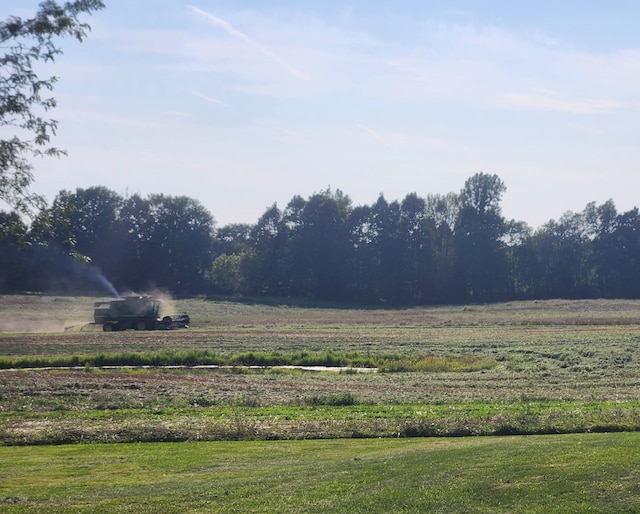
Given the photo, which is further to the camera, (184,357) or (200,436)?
(184,357)

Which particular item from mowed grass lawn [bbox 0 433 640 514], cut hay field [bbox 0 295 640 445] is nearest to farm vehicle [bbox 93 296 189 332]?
cut hay field [bbox 0 295 640 445]

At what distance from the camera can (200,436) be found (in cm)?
1909

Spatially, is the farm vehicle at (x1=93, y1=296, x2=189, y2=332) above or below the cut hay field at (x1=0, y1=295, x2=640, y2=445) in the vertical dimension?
above

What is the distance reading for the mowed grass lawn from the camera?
1160cm

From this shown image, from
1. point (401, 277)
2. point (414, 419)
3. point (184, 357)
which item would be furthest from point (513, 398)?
point (401, 277)

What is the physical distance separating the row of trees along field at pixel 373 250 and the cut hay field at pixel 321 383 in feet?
180

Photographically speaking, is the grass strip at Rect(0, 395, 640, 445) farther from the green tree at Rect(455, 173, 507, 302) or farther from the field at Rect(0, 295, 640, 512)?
the green tree at Rect(455, 173, 507, 302)

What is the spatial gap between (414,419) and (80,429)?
8.29 metres

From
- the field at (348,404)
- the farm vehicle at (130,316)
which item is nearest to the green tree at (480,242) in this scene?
the field at (348,404)

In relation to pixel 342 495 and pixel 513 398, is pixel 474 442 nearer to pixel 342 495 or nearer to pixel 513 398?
pixel 342 495

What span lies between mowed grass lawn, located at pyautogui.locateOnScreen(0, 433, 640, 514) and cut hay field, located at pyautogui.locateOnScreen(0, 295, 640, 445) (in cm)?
294

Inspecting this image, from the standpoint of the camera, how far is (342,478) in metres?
13.3

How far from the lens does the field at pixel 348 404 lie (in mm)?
12750

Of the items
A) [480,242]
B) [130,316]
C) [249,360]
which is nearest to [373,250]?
[480,242]
